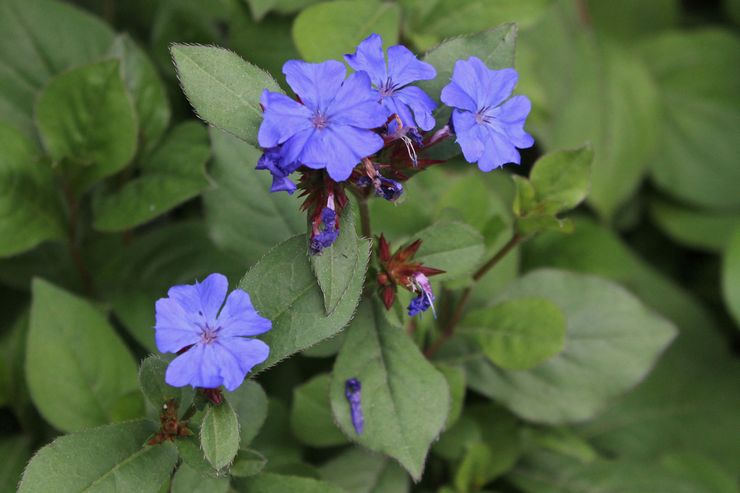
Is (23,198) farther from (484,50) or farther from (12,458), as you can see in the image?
(484,50)

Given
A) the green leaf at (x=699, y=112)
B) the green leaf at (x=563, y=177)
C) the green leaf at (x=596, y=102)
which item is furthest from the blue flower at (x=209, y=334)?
the green leaf at (x=699, y=112)

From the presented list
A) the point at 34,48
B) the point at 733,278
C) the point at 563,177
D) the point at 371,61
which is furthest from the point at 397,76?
the point at 733,278

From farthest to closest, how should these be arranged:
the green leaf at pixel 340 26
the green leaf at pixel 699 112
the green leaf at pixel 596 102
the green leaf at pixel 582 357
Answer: the green leaf at pixel 699 112, the green leaf at pixel 596 102, the green leaf at pixel 582 357, the green leaf at pixel 340 26

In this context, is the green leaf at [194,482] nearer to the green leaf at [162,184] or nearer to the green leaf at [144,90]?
the green leaf at [162,184]

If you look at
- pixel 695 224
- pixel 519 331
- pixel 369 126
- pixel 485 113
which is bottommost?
pixel 695 224

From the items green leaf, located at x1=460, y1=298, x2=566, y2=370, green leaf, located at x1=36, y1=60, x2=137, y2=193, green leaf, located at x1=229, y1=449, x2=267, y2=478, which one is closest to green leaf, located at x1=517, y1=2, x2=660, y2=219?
green leaf, located at x1=460, y1=298, x2=566, y2=370

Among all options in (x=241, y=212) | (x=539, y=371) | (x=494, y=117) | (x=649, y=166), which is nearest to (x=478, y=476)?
(x=539, y=371)

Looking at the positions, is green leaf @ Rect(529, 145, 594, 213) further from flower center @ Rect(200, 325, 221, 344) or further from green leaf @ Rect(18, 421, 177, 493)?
green leaf @ Rect(18, 421, 177, 493)
